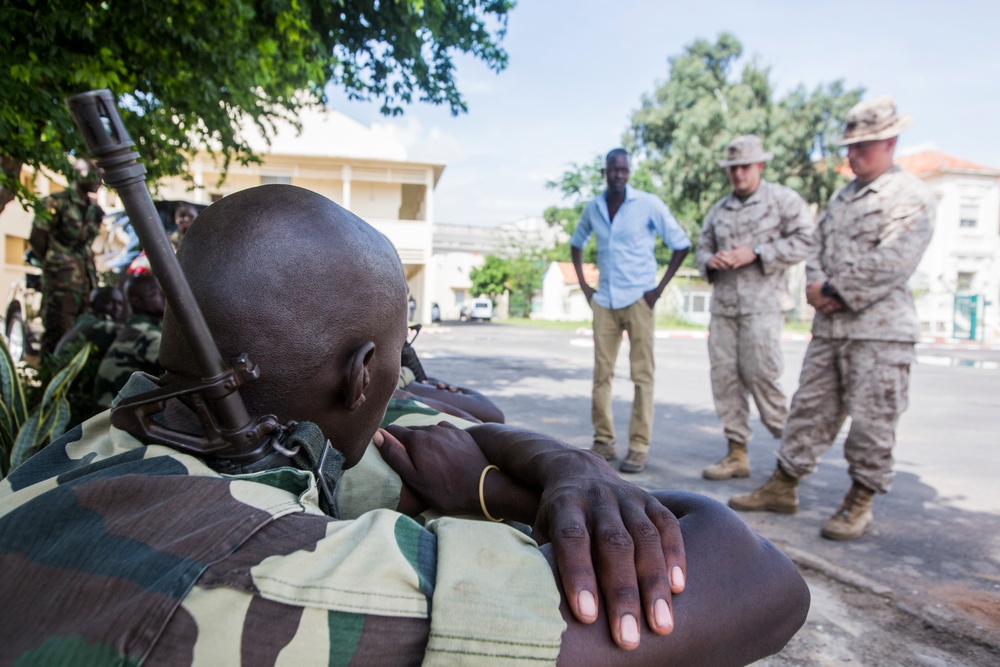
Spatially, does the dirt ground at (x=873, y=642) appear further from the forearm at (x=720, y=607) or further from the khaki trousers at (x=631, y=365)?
the khaki trousers at (x=631, y=365)

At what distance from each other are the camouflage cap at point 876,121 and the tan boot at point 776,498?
1651 millimetres

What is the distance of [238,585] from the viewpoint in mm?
716

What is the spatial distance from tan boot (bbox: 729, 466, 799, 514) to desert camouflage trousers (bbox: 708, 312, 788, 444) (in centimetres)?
72

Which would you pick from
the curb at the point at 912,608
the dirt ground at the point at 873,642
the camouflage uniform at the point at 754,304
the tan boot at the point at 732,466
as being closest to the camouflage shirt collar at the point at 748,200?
the camouflage uniform at the point at 754,304

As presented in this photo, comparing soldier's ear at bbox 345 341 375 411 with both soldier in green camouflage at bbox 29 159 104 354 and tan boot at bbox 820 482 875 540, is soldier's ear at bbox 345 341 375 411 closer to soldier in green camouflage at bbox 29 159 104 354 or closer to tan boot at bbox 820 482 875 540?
tan boot at bbox 820 482 875 540

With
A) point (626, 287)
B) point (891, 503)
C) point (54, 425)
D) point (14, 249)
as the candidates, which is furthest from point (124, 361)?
point (14, 249)

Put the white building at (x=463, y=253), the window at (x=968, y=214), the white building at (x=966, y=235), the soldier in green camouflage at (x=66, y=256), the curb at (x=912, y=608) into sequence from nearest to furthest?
the curb at (x=912, y=608)
the soldier in green camouflage at (x=66, y=256)
the white building at (x=966, y=235)
the window at (x=968, y=214)
the white building at (x=463, y=253)

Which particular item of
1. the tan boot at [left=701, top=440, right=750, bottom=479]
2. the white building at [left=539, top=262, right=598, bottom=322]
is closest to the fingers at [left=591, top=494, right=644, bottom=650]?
the tan boot at [left=701, top=440, right=750, bottom=479]

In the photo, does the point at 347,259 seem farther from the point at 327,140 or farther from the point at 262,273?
the point at 327,140

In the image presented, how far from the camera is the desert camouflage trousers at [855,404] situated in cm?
329

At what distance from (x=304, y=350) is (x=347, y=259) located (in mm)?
142

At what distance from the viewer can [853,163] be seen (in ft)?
11.6

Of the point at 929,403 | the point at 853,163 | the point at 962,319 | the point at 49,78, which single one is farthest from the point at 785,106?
the point at 49,78

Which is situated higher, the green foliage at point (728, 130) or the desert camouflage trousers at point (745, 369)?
the green foliage at point (728, 130)
